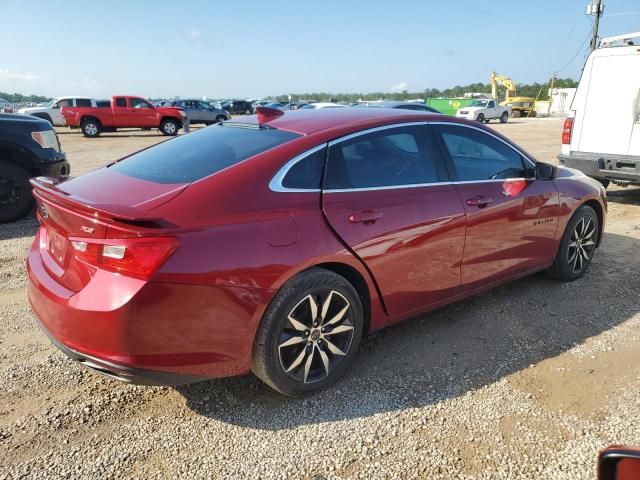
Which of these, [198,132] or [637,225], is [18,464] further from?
[637,225]

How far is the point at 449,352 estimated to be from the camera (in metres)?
3.50

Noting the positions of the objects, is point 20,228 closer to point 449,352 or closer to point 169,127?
point 449,352

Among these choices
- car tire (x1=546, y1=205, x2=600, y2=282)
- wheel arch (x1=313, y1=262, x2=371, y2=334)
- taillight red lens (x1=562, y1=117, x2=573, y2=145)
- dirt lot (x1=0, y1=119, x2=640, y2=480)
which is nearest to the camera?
dirt lot (x1=0, y1=119, x2=640, y2=480)

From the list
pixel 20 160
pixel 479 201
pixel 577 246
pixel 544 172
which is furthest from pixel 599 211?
pixel 20 160

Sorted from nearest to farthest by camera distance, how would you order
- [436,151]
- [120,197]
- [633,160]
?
[120,197] → [436,151] → [633,160]

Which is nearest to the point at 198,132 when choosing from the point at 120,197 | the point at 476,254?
the point at 120,197

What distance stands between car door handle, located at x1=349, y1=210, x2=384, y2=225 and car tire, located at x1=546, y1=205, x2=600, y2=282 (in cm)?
233

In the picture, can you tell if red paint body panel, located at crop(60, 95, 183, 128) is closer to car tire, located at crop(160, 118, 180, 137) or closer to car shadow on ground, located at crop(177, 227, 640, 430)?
car tire, located at crop(160, 118, 180, 137)

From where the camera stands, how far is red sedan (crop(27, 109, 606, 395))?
2385 mm

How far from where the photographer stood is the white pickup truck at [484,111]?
34.1m

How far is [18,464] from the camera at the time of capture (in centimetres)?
242

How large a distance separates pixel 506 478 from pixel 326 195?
65.9 inches

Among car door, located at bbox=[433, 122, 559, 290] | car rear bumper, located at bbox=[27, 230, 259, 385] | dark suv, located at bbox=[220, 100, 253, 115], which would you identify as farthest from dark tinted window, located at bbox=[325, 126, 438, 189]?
dark suv, located at bbox=[220, 100, 253, 115]

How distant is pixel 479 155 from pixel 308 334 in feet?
6.67
